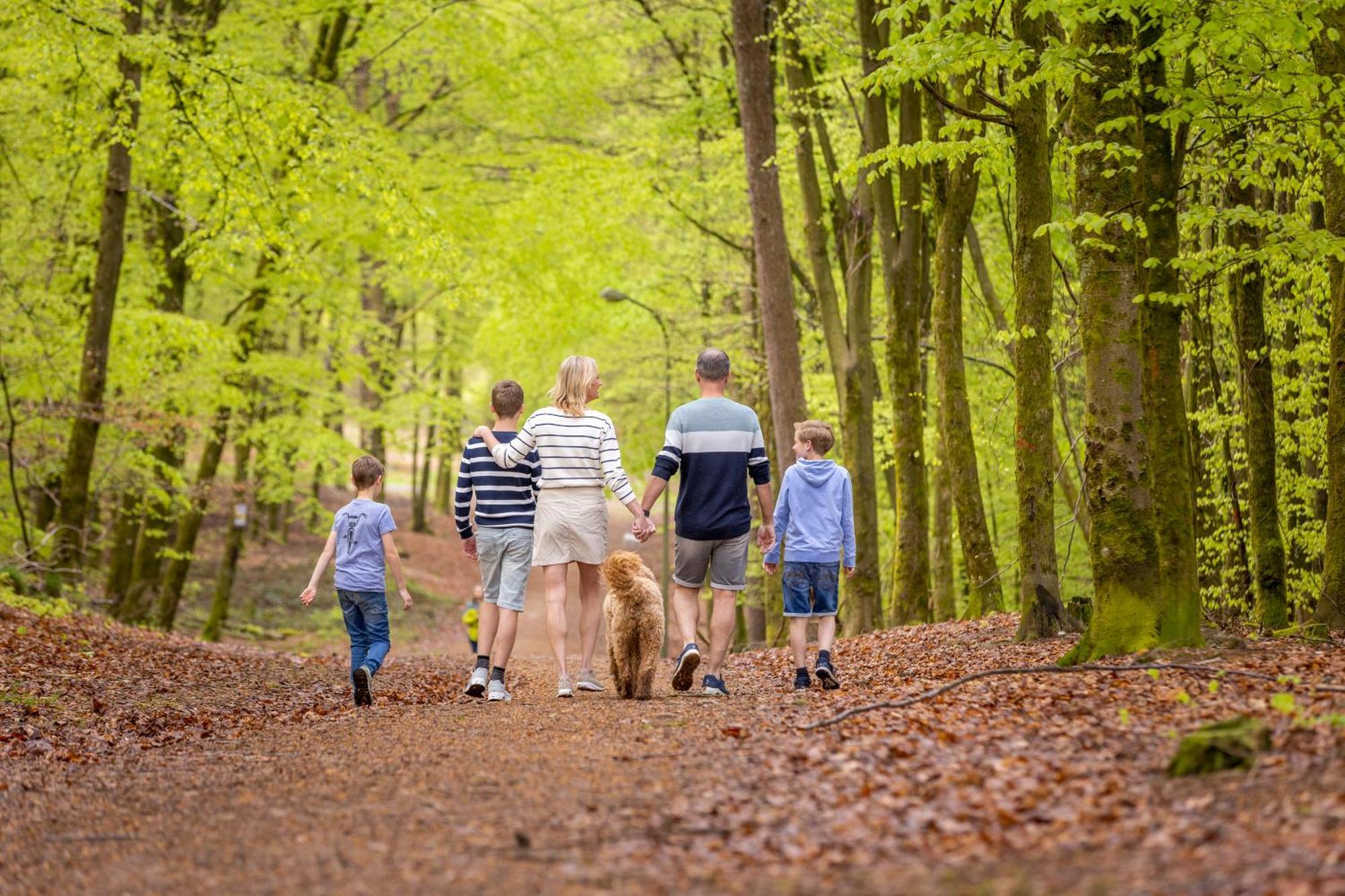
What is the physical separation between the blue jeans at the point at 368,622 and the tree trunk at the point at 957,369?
6.57 metres

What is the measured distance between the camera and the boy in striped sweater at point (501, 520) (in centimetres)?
899

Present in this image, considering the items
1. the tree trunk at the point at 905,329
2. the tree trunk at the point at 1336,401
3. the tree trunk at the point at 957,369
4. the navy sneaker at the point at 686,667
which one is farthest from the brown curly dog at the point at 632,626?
the tree trunk at the point at 905,329

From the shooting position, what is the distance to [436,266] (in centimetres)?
1652

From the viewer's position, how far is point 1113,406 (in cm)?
774

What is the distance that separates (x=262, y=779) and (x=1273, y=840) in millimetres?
4734

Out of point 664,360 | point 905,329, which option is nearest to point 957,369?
point 905,329

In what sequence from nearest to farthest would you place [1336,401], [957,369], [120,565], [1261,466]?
[1336,401]
[1261,466]
[957,369]
[120,565]

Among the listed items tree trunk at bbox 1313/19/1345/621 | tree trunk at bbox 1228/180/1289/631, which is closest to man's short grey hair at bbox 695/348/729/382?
tree trunk at bbox 1313/19/1345/621

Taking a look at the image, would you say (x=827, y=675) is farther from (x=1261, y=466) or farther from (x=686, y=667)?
(x=1261, y=466)

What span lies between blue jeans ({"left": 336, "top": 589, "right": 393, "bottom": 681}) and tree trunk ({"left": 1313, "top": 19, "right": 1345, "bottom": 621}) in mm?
7283

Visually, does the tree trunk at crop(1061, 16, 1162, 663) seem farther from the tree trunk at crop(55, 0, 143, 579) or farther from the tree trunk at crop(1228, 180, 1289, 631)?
the tree trunk at crop(55, 0, 143, 579)

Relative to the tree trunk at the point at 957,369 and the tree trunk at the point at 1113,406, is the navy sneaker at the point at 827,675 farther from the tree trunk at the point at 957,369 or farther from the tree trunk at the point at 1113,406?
the tree trunk at the point at 957,369

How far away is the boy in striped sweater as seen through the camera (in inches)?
354

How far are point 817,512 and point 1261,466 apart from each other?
4.65 meters
